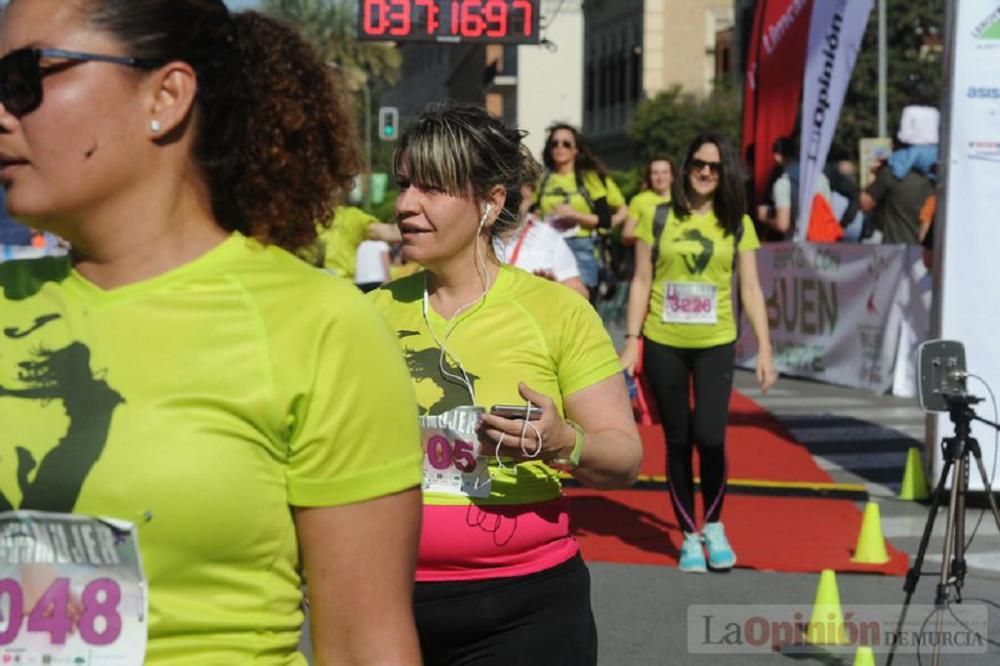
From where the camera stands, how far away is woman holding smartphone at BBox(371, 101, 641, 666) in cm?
396

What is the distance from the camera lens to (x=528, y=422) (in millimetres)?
3656

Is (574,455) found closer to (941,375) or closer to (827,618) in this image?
(941,375)

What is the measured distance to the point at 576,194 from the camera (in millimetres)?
11891

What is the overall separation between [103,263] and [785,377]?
16.3m

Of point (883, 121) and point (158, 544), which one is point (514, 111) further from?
point (158, 544)

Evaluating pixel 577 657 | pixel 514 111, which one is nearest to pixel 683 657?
pixel 577 657

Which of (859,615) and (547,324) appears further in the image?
(859,615)

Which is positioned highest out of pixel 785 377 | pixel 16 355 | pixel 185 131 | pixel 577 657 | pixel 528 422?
pixel 185 131

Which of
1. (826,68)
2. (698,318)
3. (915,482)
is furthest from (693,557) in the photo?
(826,68)

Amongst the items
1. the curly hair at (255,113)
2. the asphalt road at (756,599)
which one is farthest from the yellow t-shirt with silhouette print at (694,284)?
the curly hair at (255,113)

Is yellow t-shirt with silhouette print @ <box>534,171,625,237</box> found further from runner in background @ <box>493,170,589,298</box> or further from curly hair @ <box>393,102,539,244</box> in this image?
curly hair @ <box>393,102,539,244</box>

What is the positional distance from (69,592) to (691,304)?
A: 6280 millimetres

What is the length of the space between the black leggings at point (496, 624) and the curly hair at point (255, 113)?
1.66 metres

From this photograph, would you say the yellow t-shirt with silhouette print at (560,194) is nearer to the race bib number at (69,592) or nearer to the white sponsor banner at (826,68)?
the white sponsor banner at (826,68)
